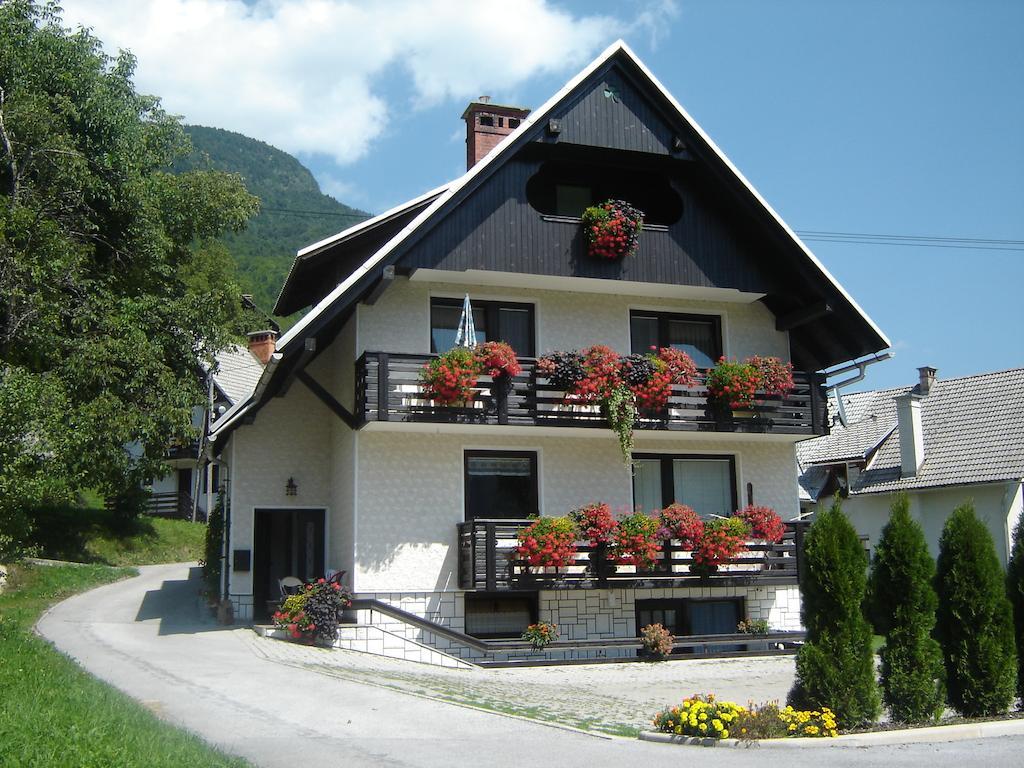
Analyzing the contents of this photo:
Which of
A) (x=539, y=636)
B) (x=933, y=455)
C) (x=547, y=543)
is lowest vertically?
(x=539, y=636)

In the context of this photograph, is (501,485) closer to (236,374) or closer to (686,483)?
(686,483)

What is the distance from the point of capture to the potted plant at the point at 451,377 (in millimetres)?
17516

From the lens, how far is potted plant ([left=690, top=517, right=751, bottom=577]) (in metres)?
18.5

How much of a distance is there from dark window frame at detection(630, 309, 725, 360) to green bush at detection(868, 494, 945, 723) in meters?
Result: 8.98

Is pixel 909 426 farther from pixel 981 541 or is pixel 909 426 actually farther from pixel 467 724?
pixel 467 724

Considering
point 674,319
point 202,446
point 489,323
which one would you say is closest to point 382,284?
point 489,323

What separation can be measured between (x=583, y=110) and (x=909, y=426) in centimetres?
1537

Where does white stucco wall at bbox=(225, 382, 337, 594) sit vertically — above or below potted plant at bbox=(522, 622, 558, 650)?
above

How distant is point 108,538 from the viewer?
33375 mm

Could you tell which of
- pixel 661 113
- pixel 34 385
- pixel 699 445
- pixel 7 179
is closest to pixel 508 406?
pixel 699 445

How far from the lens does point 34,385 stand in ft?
52.1

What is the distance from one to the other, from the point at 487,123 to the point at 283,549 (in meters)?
9.43

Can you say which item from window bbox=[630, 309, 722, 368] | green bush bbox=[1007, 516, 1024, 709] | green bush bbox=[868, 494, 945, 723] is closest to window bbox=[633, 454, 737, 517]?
window bbox=[630, 309, 722, 368]

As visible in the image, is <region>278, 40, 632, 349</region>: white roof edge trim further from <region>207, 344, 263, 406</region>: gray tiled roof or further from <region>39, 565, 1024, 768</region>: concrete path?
<region>207, 344, 263, 406</region>: gray tiled roof
